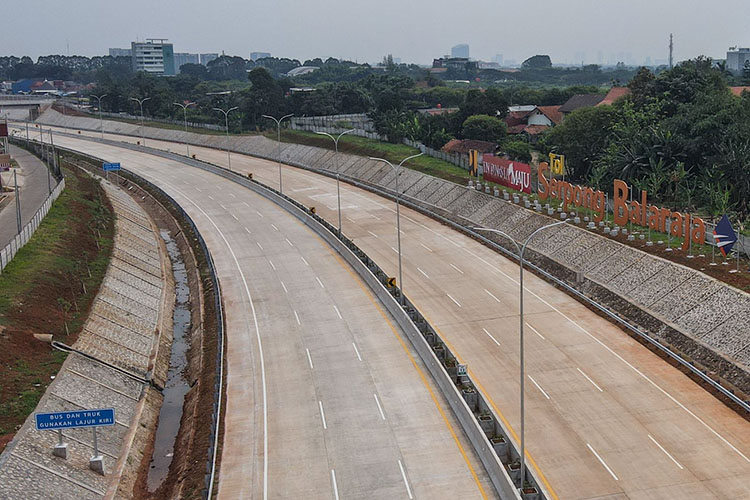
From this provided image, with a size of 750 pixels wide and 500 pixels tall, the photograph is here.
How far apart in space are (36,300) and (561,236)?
39976 millimetres

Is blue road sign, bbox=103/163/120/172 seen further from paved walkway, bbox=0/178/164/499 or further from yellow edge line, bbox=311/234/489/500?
yellow edge line, bbox=311/234/489/500

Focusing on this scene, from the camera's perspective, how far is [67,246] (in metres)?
67.0

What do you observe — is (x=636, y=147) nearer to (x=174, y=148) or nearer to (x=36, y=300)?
(x=36, y=300)

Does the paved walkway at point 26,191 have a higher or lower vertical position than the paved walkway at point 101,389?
higher

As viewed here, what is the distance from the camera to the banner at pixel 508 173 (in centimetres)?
8256

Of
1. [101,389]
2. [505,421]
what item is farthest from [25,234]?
[505,421]

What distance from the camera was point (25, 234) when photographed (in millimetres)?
65000

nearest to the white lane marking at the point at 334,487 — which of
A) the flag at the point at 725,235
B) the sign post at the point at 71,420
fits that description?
the sign post at the point at 71,420

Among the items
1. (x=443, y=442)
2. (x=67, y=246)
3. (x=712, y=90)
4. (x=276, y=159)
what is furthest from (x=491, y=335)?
(x=276, y=159)

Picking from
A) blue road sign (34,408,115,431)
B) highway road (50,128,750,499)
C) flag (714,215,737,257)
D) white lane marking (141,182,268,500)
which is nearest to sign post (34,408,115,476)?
blue road sign (34,408,115,431)

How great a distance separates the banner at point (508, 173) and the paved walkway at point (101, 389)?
3641 cm

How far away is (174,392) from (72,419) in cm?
1559

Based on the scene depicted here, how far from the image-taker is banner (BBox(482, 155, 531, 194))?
271 feet

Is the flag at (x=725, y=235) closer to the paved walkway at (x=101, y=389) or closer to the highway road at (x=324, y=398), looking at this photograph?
the highway road at (x=324, y=398)
